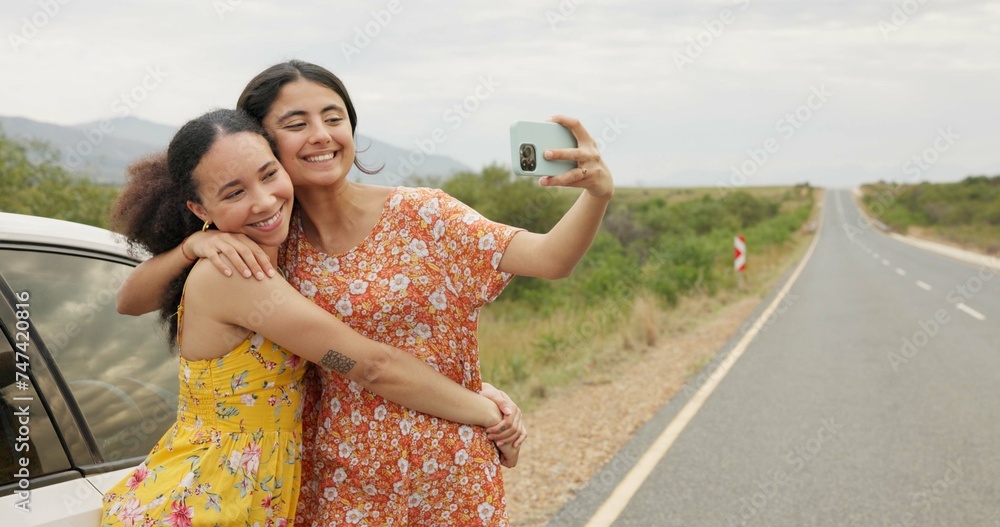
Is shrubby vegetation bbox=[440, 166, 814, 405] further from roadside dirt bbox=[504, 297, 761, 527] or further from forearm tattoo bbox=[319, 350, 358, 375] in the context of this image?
forearm tattoo bbox=[319, 350, 358, 375]

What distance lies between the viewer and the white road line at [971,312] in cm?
1309

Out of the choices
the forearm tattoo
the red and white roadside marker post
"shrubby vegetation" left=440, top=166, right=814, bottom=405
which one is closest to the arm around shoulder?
the forearm tattoo

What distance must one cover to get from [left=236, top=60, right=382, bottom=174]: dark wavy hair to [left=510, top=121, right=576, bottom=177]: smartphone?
624mm

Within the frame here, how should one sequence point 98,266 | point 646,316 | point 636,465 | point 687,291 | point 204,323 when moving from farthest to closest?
1. point 687,291
2. point 646,316
3. point 636,465
4. point 98,266
5. point 204,323

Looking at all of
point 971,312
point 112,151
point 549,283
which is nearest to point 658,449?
point 112,151

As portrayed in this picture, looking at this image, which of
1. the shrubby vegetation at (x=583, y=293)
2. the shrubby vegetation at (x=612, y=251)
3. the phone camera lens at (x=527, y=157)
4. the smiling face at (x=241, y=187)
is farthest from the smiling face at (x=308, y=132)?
the shrubby vegetation at (x=612, y=251)

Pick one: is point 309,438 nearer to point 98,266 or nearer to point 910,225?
point 98,266

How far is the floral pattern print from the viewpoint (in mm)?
1800

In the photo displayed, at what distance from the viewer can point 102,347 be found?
230 cm

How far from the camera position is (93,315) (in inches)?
89.6

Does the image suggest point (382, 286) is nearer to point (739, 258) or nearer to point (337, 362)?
point (337, 362)

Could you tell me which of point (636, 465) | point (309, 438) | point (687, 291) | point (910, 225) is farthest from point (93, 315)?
point (910, 225)

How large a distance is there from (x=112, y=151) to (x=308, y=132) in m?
8.19

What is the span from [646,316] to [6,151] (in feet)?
31.3
